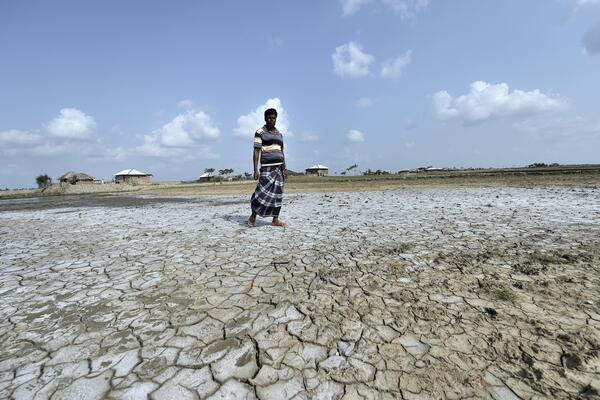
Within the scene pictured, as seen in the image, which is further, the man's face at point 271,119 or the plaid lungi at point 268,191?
the plaid lungi at point 268,191

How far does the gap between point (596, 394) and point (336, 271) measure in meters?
2.20

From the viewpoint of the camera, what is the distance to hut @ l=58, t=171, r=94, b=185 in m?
47.4

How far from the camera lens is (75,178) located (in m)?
48.0

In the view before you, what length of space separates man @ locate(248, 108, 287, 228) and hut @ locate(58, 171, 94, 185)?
52.5 m

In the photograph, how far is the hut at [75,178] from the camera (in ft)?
155

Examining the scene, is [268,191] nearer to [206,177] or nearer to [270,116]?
[270,116]

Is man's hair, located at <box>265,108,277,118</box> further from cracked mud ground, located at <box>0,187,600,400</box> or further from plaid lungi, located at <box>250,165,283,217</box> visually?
cracked mud ground, located at <box>0,187,600,400</box>

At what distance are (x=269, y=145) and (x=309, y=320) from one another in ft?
12.9

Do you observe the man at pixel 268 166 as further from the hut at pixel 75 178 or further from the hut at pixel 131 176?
the hut at pixel 131 176

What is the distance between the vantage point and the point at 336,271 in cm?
345

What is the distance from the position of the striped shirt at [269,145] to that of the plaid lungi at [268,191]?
14 centimetres

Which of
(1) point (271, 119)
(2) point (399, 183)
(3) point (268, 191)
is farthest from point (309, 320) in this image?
(2) point (399, 183)

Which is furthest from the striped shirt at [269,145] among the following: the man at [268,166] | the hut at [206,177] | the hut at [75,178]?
the hut at [206,177]

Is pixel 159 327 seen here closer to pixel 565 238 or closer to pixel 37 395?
pixel 37 395
